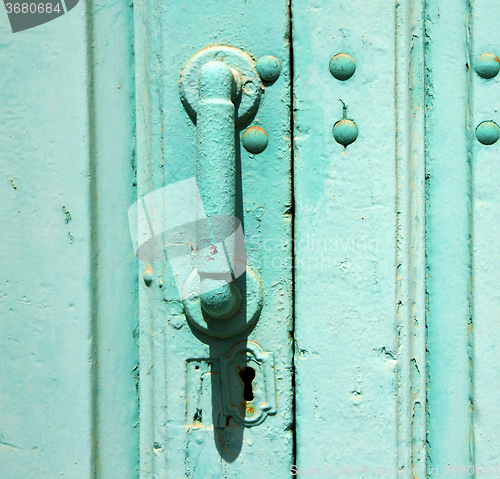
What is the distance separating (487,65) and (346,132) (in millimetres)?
179

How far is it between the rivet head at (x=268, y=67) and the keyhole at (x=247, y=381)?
33 cm

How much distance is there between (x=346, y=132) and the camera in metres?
0.48

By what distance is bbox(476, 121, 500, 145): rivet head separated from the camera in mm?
490

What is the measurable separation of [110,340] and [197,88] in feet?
1.03

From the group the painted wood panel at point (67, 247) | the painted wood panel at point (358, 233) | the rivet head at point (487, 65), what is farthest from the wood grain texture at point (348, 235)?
the painted wood panel at point (67, 247)

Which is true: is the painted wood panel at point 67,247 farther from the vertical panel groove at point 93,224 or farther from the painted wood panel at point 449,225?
the painted wood panel at point 449,225

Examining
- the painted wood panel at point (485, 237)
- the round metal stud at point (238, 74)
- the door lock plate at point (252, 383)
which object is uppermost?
the round metal stud at point (238, 74)

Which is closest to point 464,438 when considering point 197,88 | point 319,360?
point 319,360

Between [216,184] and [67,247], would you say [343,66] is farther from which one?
[67,247]

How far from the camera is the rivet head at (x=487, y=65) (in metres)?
0.49

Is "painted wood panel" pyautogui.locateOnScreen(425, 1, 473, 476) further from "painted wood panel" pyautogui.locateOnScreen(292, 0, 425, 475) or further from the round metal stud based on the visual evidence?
the round metal stud

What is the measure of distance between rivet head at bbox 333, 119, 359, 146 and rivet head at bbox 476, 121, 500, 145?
0.47 feet

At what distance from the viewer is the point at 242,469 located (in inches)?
19.6

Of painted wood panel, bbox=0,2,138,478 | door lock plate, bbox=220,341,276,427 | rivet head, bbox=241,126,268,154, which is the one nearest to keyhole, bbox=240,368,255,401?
door lock plate, bbox=220,341,276,427
